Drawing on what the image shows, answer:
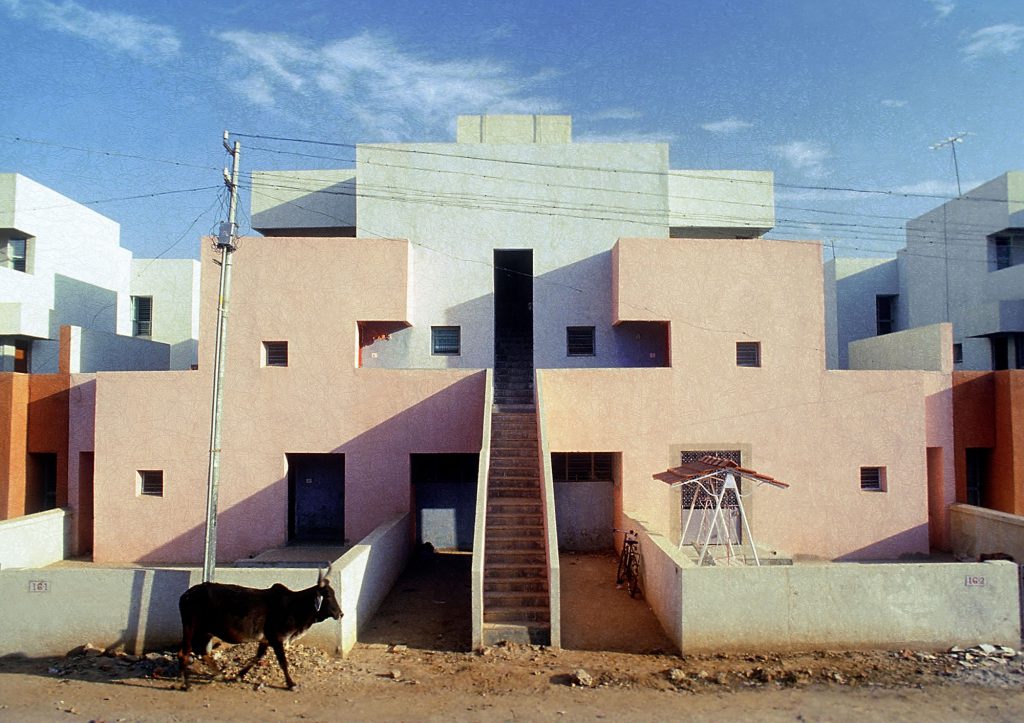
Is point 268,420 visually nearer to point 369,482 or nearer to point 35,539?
point 369,482

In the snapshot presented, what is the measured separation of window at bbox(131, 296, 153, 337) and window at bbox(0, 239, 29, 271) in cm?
710

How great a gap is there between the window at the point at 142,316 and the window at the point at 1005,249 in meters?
33.0

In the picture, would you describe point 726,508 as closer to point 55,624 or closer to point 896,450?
point 896,450

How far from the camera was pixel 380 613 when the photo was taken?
12.2 metres

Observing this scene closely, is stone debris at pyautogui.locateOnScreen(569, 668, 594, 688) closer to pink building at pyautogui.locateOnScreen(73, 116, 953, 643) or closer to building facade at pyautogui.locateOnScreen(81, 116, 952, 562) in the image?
pink building at pyautogui.locateOnScreen(73, 116, 953, 643)

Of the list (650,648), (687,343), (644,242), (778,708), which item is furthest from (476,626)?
(644,242)

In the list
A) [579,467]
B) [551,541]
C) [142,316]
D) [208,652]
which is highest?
[142,316]

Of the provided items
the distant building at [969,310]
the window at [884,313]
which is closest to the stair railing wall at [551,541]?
the distant building at [969,310]

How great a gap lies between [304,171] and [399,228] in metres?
5.19

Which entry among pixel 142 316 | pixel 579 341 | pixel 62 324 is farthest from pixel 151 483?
pixel 142 316

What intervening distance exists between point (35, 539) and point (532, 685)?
1275cm

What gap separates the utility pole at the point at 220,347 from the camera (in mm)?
10477

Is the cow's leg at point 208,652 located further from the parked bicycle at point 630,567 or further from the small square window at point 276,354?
the small square window at point 276,354

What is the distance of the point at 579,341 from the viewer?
1903cm
